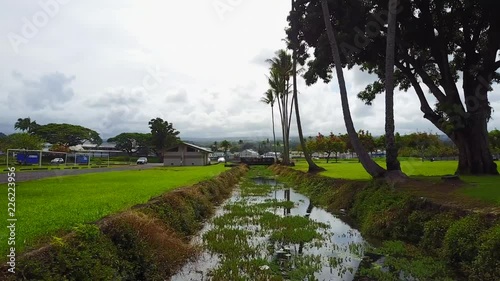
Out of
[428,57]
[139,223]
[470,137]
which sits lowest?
[139,223]

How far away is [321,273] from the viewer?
782 cm

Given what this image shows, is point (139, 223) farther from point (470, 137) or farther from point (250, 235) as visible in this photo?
point (470, 137)

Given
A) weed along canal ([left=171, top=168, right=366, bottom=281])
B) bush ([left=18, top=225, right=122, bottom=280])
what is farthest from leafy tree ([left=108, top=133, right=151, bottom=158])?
bush ([left=18, top=225, right=122, bottom=280])

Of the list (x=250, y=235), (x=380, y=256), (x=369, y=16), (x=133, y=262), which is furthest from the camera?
(x=369, y=16)

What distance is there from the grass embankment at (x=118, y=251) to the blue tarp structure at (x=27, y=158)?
59622 mm

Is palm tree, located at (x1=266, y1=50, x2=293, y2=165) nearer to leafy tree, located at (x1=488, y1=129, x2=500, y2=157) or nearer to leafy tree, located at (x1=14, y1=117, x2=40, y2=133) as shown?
leafy tree, located at (x1=488, y1=129, x2=500, y2=157)

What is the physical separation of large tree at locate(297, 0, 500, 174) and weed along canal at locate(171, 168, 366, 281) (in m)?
10.3

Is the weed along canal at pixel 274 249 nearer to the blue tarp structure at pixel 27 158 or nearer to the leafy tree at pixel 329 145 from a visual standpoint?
the blue tarp structure at pixel 27 158

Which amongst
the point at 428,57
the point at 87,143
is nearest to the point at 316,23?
the point at 428,57

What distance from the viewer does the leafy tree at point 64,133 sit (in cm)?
10506

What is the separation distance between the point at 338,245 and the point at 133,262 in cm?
563

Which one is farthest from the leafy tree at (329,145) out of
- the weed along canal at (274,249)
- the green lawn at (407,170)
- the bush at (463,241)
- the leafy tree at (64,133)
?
the bush at (463,241)

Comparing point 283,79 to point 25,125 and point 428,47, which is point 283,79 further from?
point 25,125

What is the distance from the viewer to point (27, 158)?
63188 mm
